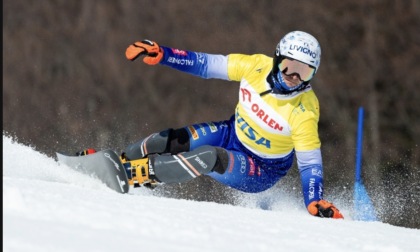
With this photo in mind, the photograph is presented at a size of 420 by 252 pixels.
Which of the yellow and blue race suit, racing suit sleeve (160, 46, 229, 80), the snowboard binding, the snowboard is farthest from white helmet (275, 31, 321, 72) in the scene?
the snowboard

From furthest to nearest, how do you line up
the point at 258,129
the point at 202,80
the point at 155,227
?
the point at 202,80 → the point at 258,129 → the point at 155,227

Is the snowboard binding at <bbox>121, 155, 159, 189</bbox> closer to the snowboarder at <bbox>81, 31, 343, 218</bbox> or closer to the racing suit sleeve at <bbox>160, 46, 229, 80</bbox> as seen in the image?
the snowboarder at <bbox>81, 31, 343, 218</bbox>

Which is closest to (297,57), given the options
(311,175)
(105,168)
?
(311,175)

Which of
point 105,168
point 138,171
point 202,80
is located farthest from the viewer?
point 202,80

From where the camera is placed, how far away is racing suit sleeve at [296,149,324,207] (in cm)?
563

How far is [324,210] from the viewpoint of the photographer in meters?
5.50

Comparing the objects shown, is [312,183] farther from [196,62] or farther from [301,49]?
[196,62]

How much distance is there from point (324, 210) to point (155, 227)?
1762 millimetres

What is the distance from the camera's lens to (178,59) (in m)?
5.85

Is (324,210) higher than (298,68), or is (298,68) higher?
(298,68)

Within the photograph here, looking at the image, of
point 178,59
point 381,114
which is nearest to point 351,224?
point 178,59

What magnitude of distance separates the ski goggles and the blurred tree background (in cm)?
895

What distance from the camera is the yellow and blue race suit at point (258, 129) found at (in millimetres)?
Result: 5746

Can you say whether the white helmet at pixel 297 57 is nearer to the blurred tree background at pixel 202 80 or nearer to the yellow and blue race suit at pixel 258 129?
the yellow and blue race suit at pixel 258 129
